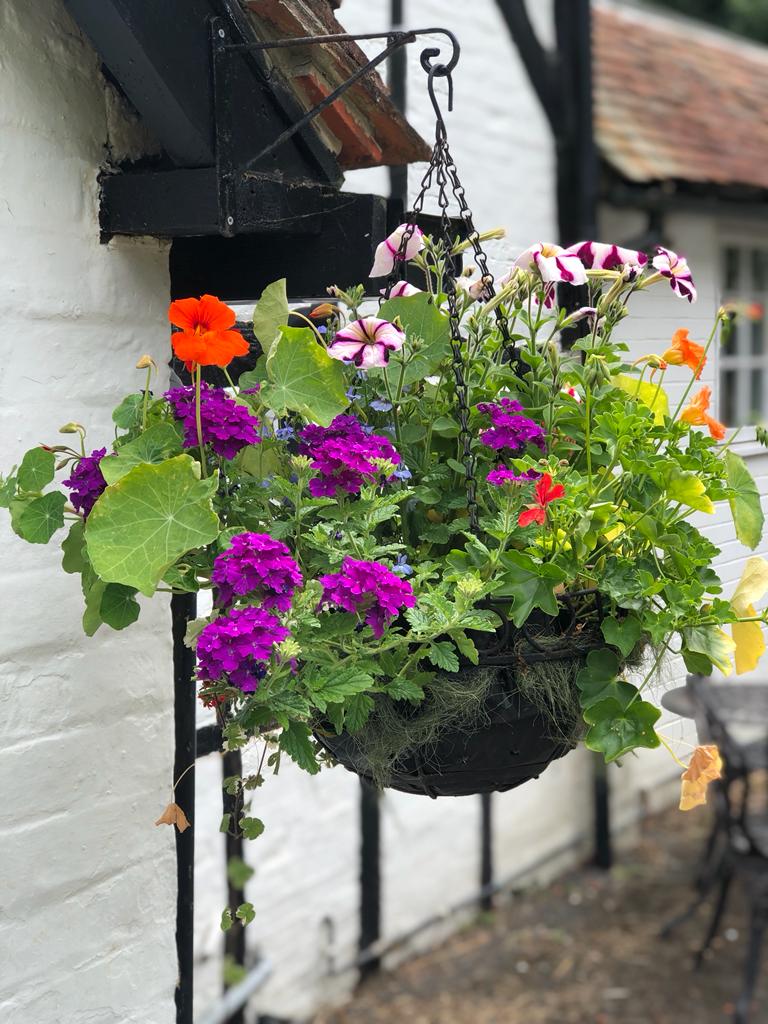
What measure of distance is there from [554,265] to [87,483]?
557mm

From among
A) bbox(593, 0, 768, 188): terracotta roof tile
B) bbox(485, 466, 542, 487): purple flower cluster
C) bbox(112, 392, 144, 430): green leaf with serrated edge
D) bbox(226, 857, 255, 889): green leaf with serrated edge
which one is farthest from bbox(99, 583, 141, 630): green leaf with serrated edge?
bbox(593, 0, 768, 188): terracotta roof tile

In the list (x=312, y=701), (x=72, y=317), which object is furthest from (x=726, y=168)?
(x=312, y=701)

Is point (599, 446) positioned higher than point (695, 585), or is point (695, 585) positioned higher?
point (599, 446)

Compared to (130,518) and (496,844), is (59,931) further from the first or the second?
(496,844)

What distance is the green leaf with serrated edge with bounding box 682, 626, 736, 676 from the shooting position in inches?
48.0

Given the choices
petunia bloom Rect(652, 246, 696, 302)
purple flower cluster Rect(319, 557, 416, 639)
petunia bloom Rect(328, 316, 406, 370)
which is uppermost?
petunia bloom Rect(652, 246, 696, 302)

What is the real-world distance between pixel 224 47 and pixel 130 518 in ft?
1.97

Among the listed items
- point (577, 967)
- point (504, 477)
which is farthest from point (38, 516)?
point (577, 967)

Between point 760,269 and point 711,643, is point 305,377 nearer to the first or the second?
point 711,643

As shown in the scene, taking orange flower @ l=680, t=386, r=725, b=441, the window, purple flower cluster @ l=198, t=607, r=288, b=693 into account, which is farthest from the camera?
the window

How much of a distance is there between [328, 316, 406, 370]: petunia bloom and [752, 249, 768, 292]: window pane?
15.6ft

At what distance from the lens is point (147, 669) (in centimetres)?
160

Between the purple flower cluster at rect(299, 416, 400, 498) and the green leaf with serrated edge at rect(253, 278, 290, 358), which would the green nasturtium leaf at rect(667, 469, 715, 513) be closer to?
the purple flower cluster at rect(299, 416, 400, 498)

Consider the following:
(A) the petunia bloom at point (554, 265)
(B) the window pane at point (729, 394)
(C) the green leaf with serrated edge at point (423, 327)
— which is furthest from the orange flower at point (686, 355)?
(B) the window pane at point (729, 394)
